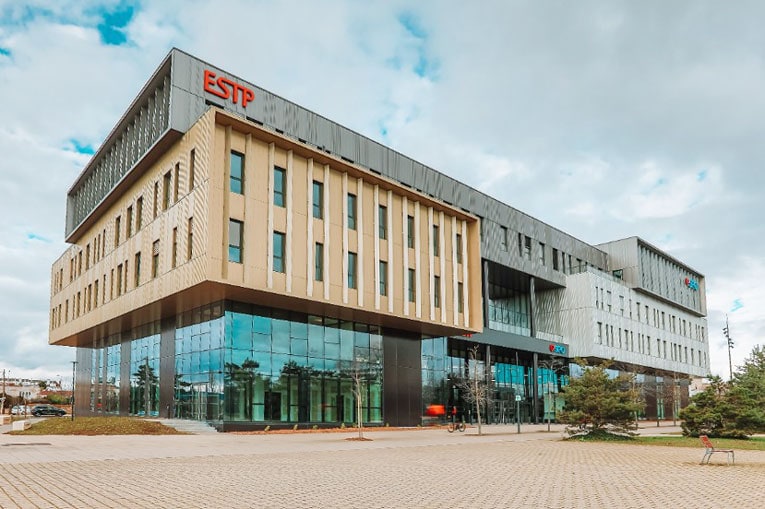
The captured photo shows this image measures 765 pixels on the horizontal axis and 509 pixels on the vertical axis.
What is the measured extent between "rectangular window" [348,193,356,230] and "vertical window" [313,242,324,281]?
2.93 m

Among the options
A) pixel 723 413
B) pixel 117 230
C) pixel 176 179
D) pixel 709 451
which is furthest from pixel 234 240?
pixel 723 413

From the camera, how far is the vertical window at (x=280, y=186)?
3738 cm

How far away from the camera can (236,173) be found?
35.6 metres

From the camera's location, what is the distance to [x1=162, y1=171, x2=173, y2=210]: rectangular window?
3919cm

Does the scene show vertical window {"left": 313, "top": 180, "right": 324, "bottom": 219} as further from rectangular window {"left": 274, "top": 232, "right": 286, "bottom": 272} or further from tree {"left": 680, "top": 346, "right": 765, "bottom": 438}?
tree {"left": 680, "top": 346, "right": 765, "bottom": 438}

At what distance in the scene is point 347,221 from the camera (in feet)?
135

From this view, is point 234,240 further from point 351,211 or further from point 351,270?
point 351,211

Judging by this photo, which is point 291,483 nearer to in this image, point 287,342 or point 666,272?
point 287,342

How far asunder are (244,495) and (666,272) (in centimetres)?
8499

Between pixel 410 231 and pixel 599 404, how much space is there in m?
17.7

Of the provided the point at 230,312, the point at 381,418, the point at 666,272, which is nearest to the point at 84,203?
the point at 230,312

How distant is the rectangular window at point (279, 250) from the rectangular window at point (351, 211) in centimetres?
540

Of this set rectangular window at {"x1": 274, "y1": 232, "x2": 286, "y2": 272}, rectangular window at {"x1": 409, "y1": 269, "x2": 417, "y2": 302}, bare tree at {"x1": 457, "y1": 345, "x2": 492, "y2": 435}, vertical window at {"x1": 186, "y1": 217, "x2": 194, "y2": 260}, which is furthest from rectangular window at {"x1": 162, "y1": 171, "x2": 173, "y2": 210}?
bare tree at {"x1": 457, "y1": 345, "x2": 492, "y2": 435}

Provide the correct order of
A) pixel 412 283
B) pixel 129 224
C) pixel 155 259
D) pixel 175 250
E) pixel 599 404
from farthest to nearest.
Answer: pixel 129 224 < pixel 412 283 < pixel 155 259 < pixel 175 250 < pixel 599 404
